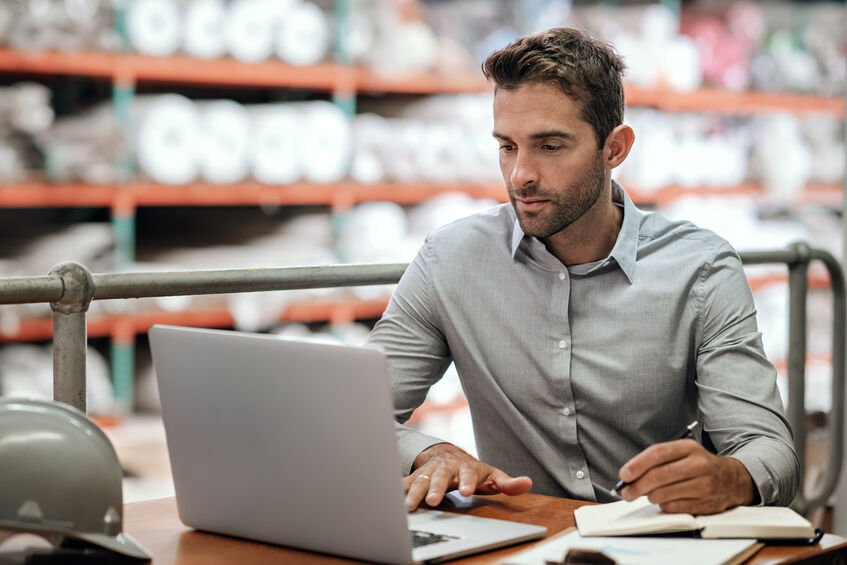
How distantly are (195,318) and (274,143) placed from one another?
66 cm

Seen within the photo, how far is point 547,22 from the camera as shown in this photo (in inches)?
174

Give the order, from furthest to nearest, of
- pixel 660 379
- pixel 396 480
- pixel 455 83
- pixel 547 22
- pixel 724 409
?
pixel 547 22 < pixel 455 83 < pixel 660 379 < pixel 724 409 < pixel 396 480

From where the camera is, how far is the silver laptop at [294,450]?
1042mm

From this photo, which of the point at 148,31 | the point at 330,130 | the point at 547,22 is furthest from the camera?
the point at 547,22

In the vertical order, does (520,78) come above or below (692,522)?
above

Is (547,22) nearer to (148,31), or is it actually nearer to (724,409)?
(148,31)

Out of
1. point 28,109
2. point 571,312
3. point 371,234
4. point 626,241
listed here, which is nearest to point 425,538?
point 571,312

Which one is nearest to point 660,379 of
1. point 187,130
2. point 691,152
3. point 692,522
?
point 692,522

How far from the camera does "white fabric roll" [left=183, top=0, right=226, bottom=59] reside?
3.52m

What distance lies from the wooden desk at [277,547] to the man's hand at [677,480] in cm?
9

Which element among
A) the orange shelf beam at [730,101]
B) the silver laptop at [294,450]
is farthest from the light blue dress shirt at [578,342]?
the orange shelf beam at [730,101]

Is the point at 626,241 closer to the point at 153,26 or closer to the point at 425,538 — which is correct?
the point at 425,538

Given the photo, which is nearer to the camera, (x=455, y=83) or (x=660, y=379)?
(x=660, y=379)

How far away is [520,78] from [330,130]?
2.27 m
